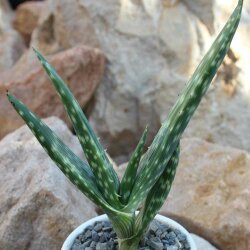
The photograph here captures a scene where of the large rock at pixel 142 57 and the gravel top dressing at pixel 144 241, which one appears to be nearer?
the gravel top dressing at pixel 144 241

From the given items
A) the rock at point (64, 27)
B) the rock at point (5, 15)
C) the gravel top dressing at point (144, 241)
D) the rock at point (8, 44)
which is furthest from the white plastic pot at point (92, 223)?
the rock at point (5, 15)

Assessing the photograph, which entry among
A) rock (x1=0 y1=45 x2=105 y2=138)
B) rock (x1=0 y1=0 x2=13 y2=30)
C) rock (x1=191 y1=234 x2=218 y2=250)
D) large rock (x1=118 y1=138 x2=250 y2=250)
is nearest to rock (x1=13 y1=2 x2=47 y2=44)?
rock (x1=0 y1=0 x2=13 y2=30)

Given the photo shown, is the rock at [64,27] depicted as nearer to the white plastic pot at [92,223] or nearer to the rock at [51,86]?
the rock at [51,86]

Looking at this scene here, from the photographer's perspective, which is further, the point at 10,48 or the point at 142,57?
the point at 10,48

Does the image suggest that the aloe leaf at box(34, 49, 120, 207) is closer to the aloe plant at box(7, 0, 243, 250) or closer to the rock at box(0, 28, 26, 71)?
the aloe plant at box(7, 0, 243, 250)

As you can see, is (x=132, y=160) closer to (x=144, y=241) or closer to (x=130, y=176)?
(x=130, y=176)

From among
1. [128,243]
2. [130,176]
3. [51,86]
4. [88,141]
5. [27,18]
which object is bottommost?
[27,18]

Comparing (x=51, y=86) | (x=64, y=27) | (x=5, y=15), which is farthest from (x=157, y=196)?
(x=5, y=15)
